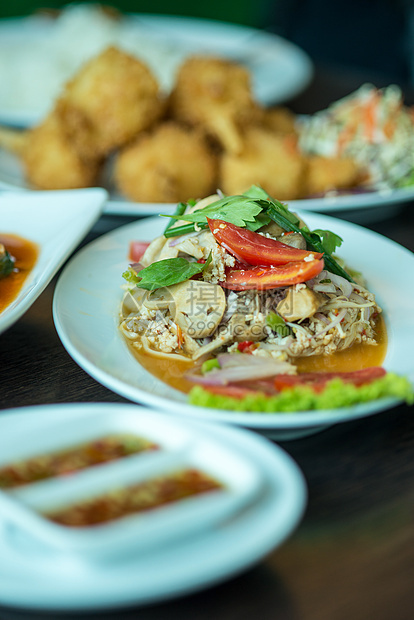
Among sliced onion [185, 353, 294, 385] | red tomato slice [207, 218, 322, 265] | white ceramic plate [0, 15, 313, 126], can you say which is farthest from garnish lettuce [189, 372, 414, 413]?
white ceramic plate [0, 15, 313, 126]

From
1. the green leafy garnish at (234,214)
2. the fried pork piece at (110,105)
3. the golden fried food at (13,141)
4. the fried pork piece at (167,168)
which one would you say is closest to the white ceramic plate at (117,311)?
the green leafy garnish at (234,214)

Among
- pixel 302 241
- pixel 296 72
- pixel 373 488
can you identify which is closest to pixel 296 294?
pixel 302 241

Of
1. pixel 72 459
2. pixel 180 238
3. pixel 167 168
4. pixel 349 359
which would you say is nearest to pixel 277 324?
pixel 349 359

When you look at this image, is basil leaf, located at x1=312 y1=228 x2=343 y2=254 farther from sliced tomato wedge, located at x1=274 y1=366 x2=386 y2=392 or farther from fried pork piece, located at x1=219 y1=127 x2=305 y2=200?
fried pork piece, located at x1=219 y1=127 x2=305 y2=200

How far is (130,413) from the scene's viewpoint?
51.5 inches

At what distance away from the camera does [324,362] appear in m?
1.82

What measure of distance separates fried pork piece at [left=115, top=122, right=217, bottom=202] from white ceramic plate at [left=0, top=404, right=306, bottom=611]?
2289mm

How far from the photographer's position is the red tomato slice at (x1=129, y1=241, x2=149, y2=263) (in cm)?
222

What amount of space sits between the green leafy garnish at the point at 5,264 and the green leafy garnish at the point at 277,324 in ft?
3.07

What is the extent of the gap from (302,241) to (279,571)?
1022 mm

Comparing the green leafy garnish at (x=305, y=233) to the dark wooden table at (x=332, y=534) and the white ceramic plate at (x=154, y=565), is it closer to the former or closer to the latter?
the dark wooden table at (x=332, y=534)

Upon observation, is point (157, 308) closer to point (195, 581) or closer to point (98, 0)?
point (195, 581)

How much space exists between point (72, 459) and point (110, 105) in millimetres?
2609

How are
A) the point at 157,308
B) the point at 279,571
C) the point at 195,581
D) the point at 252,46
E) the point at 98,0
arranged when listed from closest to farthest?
the point at 195,581 → the point at 279,571 → the point at 157,308 → the point at 252,46 → the point at 98,0
